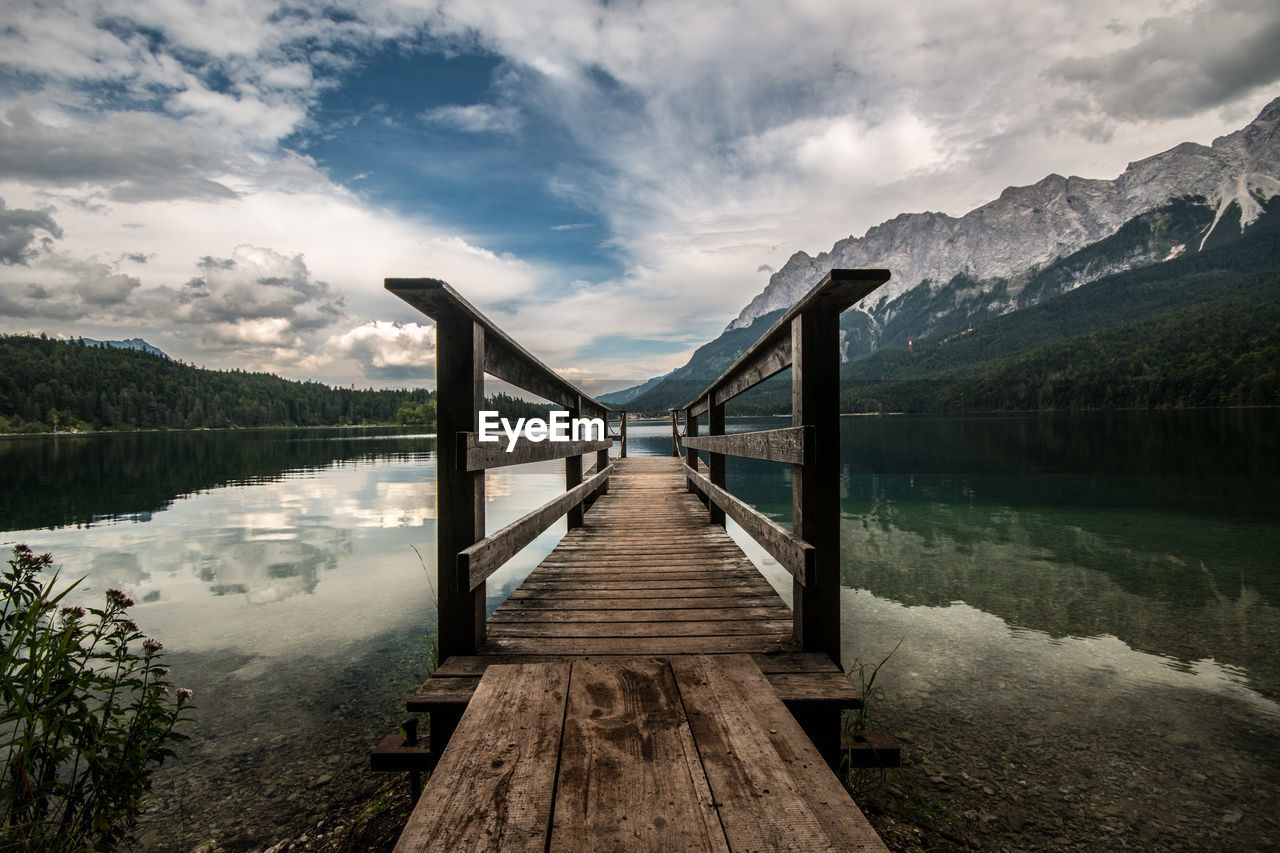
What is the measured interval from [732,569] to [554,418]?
2121 millimetres

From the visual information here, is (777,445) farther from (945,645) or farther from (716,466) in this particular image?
(945,645)

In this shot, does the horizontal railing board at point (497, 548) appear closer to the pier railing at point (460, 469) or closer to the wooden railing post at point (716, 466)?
the pier railing at point (460, 469)

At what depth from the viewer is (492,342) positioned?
3.37 m

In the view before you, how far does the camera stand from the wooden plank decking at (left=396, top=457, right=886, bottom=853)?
1398mm

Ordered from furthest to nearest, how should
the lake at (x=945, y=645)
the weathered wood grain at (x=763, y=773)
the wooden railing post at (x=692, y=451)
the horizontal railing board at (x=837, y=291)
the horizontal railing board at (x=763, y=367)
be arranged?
the wooden railing post at (x=692, y=451)
the lake at (x=945, y=645)
the horizontal railing board at (x=763, y=367)
the horizontal railing board at (x=837, y=291)
the weathered wood grain at (x=763, y=773)

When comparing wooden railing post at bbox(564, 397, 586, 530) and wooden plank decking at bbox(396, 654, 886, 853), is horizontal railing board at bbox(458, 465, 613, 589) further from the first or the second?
wooden railing post at bbox(564, 397, 586, 530)

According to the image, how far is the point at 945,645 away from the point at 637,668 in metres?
5.15

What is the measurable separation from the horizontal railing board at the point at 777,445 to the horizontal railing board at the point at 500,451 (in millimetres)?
1405

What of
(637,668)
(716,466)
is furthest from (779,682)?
(716,466)

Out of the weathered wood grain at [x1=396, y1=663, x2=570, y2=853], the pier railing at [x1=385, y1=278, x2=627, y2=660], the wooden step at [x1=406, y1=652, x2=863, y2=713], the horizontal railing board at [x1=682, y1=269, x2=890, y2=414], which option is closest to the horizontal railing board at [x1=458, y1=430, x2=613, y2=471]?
the pier railing at [x1=385, y1=278, x2=627, y2=660]

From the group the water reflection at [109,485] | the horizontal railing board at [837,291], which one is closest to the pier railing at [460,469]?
the horizontal railing board at [837,291]

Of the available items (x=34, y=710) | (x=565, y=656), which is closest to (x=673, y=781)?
(x=565, y=656)

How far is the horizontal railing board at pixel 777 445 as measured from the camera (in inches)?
109

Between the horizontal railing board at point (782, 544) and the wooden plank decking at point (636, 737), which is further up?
the horizontal railing board at point (782, 544)
